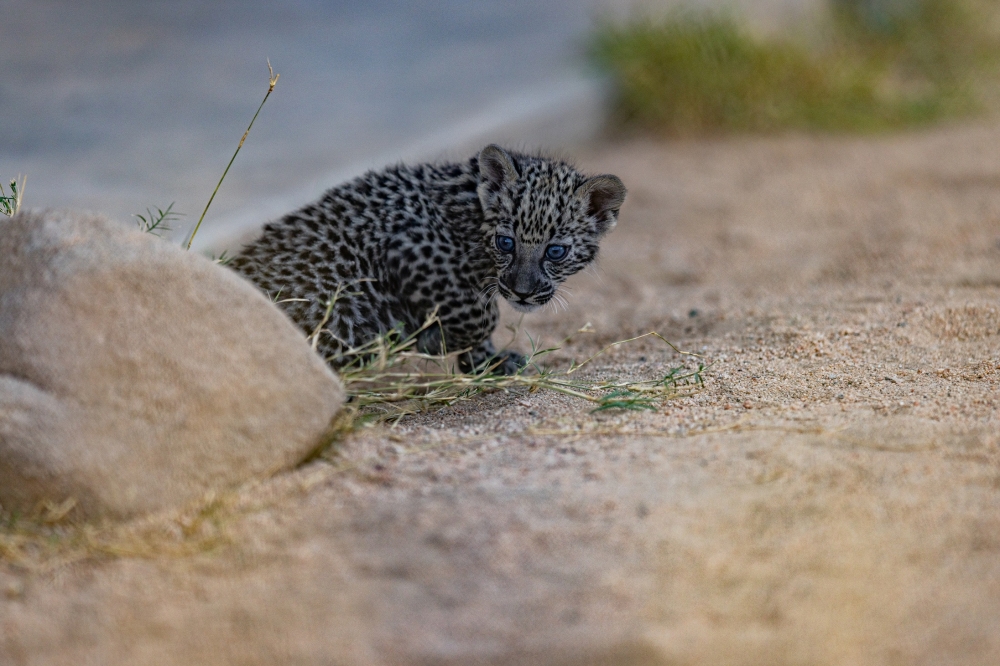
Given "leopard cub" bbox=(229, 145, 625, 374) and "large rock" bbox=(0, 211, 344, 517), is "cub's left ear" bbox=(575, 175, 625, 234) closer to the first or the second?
"leopard cub" bbox=(229, 145, 625, 374)

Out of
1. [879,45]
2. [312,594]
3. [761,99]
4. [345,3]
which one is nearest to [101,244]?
[312,594]

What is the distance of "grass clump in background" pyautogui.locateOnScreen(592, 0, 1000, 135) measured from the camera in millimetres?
12234

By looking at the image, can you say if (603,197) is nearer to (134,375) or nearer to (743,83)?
(134,375)

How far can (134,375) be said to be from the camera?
341cm

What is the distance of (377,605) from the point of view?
2.82 m

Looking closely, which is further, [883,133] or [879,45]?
[879,45]

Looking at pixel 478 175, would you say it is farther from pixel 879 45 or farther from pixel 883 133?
pixel 879 45

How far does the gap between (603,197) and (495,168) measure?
2.07 ft

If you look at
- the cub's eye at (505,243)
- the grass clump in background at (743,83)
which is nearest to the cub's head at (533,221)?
the cub's eye at (505,243)

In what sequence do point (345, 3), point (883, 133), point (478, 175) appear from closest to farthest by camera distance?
point (478, 175), point (345, 3), point (883, 133)

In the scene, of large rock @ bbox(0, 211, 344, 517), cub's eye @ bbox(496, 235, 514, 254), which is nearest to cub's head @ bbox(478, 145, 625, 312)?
cub's eye @ bbox(496, 235, 514, 254)

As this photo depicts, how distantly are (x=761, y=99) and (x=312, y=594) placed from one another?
10917mm

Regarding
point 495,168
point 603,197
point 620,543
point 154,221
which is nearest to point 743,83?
point 603,197

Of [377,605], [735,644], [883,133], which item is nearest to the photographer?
[735,644]
